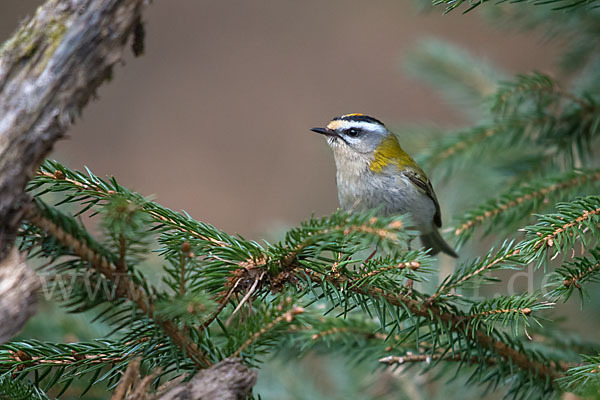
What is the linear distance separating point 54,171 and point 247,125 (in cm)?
404

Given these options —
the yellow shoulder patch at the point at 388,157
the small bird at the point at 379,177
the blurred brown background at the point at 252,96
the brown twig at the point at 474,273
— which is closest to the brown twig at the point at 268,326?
the brown twig at the point at 474,273

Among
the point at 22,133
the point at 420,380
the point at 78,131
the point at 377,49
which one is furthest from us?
the point at 377,49

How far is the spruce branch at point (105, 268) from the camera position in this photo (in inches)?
38.5

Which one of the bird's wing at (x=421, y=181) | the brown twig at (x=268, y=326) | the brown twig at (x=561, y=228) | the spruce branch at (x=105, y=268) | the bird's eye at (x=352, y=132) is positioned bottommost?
the spruce branch at (x=105, y=268)

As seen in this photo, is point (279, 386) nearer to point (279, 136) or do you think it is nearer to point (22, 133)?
point (22, 133)

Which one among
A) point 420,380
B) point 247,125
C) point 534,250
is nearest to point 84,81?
point 534,250

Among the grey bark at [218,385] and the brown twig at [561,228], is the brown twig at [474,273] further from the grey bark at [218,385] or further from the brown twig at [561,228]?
the grey bark at [218,385]

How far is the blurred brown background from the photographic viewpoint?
4961 millimetres

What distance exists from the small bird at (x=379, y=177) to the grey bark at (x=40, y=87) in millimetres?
1515

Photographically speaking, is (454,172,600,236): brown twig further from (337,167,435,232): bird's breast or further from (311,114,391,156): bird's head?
(311,114,391,156): bird's head

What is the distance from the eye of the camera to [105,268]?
1.01 m

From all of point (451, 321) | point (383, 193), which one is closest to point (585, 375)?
point (451, 321)

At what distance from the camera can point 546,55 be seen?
5309mm

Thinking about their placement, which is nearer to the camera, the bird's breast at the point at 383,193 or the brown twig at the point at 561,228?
the brown twig at the point at 561,228
